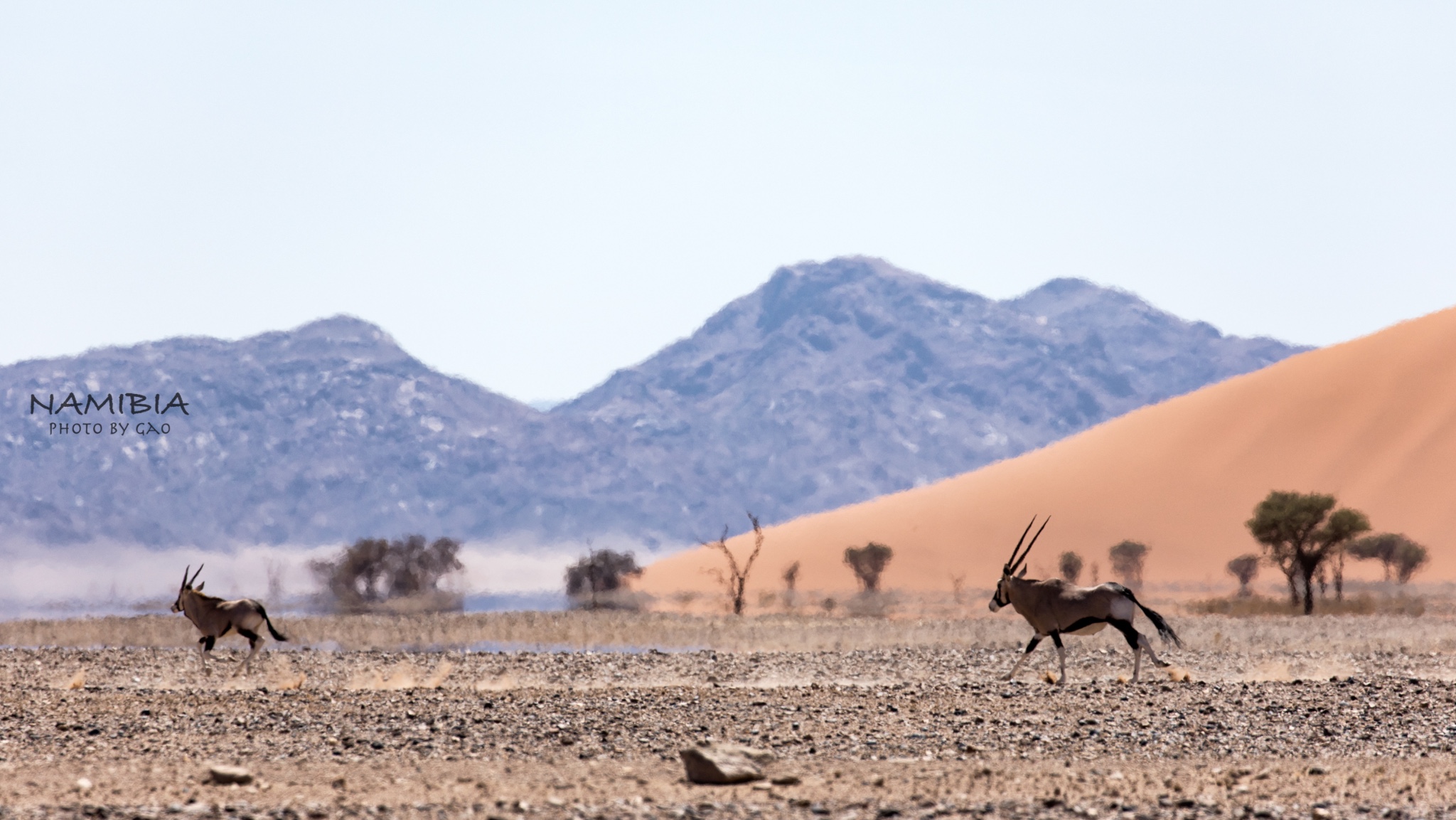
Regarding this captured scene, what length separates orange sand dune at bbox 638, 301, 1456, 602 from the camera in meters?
61.9

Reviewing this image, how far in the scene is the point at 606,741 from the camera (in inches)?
460

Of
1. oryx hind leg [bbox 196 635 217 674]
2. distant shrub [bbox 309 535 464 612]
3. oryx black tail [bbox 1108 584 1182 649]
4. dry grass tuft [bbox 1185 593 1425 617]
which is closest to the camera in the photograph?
oryx black tail [bbox 1108 584 1182 649]

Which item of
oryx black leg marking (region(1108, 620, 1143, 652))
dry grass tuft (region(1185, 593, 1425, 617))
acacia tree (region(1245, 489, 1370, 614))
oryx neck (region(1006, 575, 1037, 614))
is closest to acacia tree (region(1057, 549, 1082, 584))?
dry grass tuft (region(1185, 593, 1425, 617))

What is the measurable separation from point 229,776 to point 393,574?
169 feet

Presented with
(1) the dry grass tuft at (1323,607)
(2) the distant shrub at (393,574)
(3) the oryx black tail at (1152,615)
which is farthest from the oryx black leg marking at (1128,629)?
(2) the distant shrub at (393,574)

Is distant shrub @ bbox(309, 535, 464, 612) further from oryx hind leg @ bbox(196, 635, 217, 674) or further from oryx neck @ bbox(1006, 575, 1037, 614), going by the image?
oryx neck @ bbox(1006, 575, 1037, 614)

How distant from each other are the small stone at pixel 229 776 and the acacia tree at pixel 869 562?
50302 millimetres

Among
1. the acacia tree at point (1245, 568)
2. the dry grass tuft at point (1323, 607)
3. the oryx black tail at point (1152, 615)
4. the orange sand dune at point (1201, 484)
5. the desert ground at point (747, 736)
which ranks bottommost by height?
the desert ground at point (747, 736)

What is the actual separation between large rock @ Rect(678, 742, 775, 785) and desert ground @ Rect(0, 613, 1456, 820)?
118mm

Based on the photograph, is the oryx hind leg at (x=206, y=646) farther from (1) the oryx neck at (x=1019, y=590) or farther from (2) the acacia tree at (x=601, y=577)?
(2) the acacia tree at (x=601, y=577)

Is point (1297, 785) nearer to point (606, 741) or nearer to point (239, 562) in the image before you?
point (606, 741)

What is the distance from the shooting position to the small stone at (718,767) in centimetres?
948

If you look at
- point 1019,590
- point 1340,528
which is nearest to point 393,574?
point 1340,528

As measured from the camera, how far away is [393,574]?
59.8m
